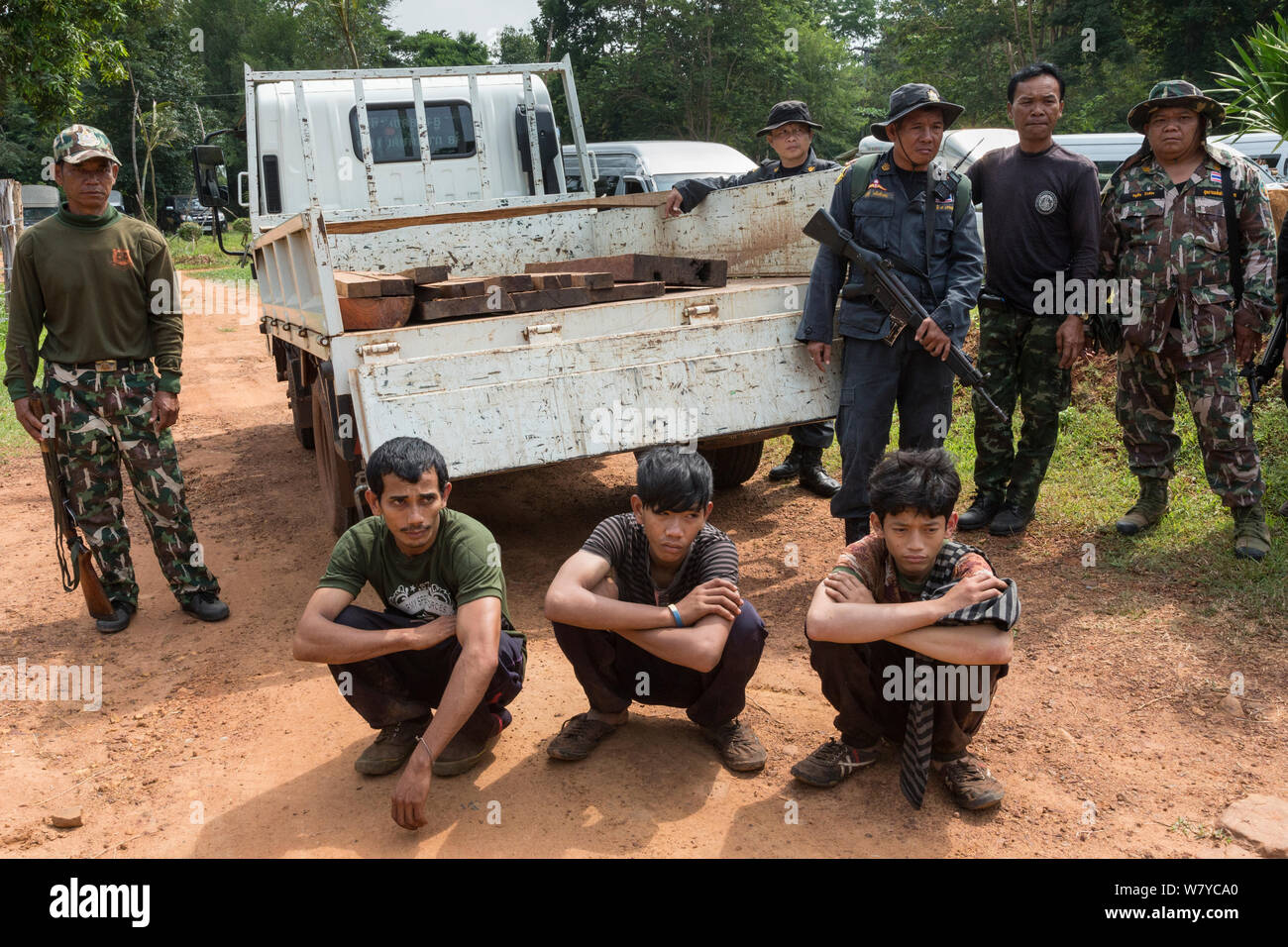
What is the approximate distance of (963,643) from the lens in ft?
8.38

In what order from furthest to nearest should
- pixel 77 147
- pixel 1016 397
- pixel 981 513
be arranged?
1. pixel 981 513
2. pixel 1016 397
3. pixel 77 147

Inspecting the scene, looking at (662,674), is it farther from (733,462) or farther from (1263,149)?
(1263,149)

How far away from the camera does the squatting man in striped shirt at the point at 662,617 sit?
109 inches

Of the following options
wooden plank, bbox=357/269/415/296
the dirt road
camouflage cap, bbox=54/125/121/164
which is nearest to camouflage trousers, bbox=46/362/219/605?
the dirt road

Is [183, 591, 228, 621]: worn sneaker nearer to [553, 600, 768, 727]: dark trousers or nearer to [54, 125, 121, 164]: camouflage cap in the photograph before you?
[54, 125, 121, 164]: camouflage cap

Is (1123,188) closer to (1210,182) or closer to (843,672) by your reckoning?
(1210,182)

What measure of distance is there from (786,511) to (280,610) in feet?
8.27

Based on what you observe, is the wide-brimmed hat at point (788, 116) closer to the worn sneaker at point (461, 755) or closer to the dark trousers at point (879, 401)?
the dark trousers at point (879, 401)

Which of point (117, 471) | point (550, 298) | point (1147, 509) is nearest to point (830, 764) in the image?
point (550, 298)

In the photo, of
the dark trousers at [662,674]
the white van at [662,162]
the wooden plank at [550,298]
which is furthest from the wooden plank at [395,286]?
the white van at [662,162]

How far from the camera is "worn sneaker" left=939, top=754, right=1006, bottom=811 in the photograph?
8.90ft

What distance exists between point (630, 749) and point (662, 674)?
0.91ft

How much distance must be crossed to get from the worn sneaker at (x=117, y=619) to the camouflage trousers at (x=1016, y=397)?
3719 mm

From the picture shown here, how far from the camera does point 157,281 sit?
4.20 meters
